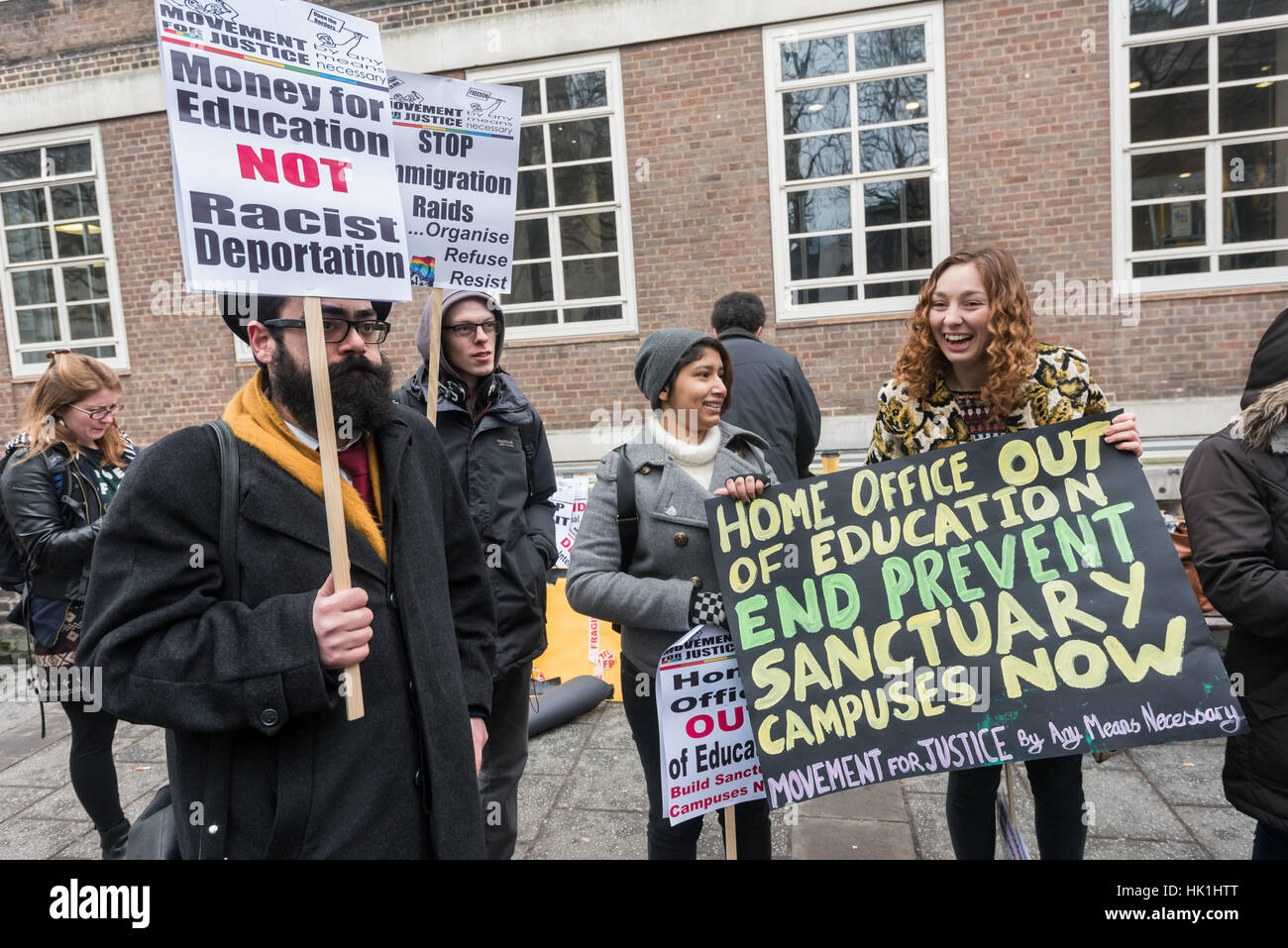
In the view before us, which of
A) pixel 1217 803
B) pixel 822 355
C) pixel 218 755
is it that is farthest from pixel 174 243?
pixel 1217 803

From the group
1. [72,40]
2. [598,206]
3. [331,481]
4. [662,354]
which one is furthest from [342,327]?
[72,40]

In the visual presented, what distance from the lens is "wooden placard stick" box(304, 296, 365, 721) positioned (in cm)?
150

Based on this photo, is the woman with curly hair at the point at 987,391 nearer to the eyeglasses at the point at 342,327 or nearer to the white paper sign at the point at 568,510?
the eyeglasses at the point at 342,327

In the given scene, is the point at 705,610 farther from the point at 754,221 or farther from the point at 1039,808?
the point at 754,221

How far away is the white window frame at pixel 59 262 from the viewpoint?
7.91 m

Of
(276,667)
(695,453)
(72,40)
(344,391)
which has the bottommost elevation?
(276,667)

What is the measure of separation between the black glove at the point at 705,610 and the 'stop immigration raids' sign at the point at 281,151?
1181 mm

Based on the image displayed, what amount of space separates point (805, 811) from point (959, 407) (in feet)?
6.97

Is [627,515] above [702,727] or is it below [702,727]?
above

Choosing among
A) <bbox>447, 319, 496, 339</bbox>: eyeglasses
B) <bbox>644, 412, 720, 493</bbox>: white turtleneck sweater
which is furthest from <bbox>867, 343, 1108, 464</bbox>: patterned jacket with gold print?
<bbox>447, 319, 496, 339</bbox>: eyeglasses

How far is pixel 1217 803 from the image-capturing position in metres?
3.45

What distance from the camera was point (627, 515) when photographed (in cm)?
239

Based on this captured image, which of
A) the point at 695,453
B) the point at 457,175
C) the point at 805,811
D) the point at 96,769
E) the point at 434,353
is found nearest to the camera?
the point at 695,453

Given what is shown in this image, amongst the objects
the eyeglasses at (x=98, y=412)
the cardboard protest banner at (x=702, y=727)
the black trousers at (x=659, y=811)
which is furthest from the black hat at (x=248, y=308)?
the eyeglasses at (x=98, y=412)
